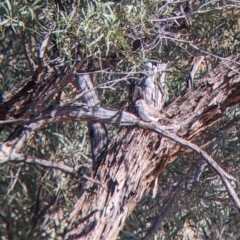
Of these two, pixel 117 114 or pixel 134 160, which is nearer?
pixel 117 114

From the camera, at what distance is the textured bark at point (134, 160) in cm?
323

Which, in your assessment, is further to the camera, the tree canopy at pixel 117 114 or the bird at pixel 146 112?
the bird at pixel 146 112

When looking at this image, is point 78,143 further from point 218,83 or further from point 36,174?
point 218,83

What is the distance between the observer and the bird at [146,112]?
3.23m

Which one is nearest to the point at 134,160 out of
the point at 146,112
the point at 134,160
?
the point at 134,160

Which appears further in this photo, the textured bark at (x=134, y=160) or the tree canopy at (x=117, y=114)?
the textured bark at (x=134, y=160)

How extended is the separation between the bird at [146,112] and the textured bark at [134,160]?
0.23 feet

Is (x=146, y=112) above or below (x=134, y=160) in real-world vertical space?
above

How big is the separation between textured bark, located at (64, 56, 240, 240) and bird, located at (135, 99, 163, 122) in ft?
0.23

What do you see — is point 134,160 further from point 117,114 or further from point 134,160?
point 117,114

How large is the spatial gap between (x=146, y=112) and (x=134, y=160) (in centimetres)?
24

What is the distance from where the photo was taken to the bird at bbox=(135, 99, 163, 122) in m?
3.23

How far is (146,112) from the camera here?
3.26m

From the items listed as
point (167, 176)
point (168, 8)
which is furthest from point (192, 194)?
point (168, 8)
